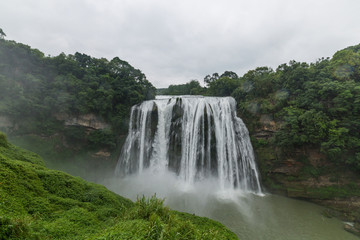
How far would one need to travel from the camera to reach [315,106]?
12.4 metres

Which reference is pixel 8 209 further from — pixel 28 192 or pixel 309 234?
pixel 309 234

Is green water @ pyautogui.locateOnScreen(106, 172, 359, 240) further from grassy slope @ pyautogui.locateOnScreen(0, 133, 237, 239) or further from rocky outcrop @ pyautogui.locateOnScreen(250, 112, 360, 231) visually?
grassy slope @ pyautogui.locateOnScreen(0, 133, 237, 239)

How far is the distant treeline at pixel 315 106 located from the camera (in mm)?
11094

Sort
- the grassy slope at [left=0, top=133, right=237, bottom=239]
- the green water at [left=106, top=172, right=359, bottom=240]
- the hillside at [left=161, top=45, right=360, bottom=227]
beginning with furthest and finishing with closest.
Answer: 1. the hillside at [left=161, top=45, right=360, bottom=227]
2. the green water at [left=106, top=172, right=359, bottom=240]
3. the grassy slope at [left=0, top=133, right=237, bottom=239]

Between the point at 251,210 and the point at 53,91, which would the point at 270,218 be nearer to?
the point at 251,210

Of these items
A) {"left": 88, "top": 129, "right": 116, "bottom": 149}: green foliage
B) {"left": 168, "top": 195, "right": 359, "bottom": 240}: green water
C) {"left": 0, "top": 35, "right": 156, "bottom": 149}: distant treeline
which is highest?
{"left": 0, "top": 35, "right": 156, "bottom": 149}: distant treeline

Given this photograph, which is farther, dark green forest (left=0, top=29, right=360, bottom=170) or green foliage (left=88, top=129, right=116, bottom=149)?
green foliage (left=88, top=129, right=116, bottom=149)

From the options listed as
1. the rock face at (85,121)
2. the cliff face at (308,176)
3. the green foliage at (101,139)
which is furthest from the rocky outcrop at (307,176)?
the rock face at (85,121)

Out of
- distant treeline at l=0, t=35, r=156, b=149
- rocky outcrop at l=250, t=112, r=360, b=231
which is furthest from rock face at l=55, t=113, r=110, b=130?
rocky outcrop at l=250, t=112, r=360, b=231

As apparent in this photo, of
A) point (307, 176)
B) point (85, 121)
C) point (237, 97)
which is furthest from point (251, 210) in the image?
point (85, 121)

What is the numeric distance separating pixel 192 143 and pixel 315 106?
10.3 m

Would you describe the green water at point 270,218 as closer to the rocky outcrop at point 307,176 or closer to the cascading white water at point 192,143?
the rocky outcrop at point 307,176

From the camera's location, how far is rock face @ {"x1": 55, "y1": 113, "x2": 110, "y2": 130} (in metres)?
16.4

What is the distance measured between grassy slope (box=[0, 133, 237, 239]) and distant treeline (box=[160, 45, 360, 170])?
1114 centimetres
